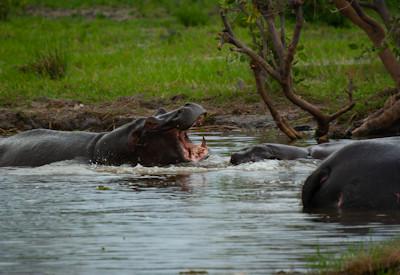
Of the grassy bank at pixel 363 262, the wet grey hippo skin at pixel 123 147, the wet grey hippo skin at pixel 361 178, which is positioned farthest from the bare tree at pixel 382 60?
the grassy bank at pixel 363 262

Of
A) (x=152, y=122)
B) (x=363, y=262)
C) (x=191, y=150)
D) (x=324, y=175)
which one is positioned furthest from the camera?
(x=191, y=150)

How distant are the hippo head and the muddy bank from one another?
3888 millimetres

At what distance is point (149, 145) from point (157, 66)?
316 inches

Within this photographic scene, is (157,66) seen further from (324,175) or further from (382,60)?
(324,175)

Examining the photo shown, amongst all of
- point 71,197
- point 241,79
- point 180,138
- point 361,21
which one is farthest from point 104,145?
point 241,79

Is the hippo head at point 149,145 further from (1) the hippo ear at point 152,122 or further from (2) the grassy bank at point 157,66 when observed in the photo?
(2) the grassy bank at point 157,66

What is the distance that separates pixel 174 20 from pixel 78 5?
4.38 meters

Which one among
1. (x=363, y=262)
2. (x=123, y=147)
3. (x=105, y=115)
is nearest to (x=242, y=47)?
(x=123, y=147)

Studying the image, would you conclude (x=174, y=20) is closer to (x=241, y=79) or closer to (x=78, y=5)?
(x=78, y=5)

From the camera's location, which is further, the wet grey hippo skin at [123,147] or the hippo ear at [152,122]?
the wet grey hippo skin at [123,147]

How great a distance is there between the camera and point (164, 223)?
22.9ft

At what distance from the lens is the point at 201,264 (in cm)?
554

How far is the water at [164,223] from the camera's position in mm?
5664

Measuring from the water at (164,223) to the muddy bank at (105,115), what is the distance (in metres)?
4.44
